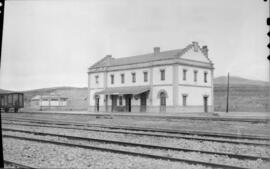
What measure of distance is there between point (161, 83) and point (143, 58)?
21.7 feet

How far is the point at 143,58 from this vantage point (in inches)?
1809

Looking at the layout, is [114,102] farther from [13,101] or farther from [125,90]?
[13,101]

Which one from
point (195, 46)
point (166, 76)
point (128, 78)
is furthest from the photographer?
point (128, 78)

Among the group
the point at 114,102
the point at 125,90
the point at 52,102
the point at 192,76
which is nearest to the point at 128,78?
the point at 125,90

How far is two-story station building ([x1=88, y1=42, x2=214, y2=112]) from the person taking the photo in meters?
39.7

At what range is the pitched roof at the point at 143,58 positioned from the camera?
40.9 meters

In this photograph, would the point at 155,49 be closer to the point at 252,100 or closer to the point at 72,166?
the point at 252,100

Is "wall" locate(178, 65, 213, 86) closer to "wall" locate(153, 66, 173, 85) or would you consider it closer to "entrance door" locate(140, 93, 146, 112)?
"wall" locate(153, 66, 173, 85)

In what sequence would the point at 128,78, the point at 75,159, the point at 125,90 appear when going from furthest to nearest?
the point at 128,78, the point at 125,90, the point at 75,159

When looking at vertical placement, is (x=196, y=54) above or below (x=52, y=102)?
above

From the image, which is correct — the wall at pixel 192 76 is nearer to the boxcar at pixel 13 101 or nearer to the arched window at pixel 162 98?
the arched window at pixel 162 98

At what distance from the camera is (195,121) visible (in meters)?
23.5

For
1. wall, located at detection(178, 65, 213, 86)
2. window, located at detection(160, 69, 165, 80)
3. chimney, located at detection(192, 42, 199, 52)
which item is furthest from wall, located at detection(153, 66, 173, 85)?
chimney, located at detection(192, 42, 199, 52)

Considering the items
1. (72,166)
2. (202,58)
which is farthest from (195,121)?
(202,58)
